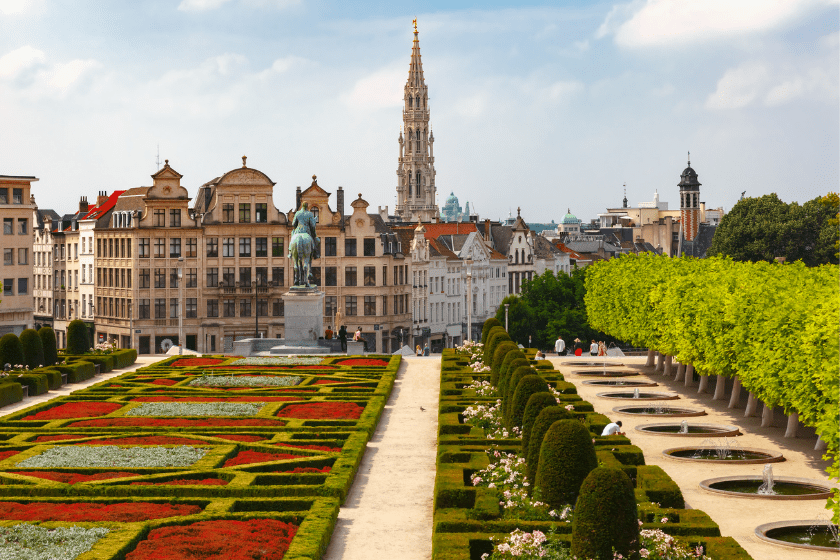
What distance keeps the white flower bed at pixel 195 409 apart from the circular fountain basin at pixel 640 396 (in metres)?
16.3

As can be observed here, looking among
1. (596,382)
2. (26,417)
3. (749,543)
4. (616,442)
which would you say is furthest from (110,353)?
(749,543)

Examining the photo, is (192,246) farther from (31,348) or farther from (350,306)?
(31,348)

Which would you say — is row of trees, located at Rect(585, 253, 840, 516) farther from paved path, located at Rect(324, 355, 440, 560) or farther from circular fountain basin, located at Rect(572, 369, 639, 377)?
paved path, located at Rect(324, 355, 440, 560)

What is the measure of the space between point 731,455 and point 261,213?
212ft

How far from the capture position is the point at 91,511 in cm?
2362

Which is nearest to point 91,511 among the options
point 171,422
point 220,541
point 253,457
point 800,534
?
point 220,541

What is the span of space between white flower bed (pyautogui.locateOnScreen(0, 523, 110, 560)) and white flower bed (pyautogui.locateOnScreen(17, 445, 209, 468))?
20.9 ft

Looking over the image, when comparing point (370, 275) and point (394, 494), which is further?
point (370, 275)

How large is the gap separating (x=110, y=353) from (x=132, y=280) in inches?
1384

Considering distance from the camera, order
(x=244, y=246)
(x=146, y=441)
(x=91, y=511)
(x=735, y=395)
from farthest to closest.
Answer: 1. (x=244, y=246)
2. (x=735, y=395)
3. (x=146, y=441)
4. (x=91, y=511)

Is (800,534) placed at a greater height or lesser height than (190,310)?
lesser

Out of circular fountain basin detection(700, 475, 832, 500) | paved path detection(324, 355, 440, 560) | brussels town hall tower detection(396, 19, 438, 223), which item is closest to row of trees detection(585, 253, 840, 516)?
circular fountain basin detection(700, 475, 832, 500)

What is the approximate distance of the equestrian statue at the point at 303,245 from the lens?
58.1 metres

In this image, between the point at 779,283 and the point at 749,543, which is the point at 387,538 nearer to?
the point at 749,543
